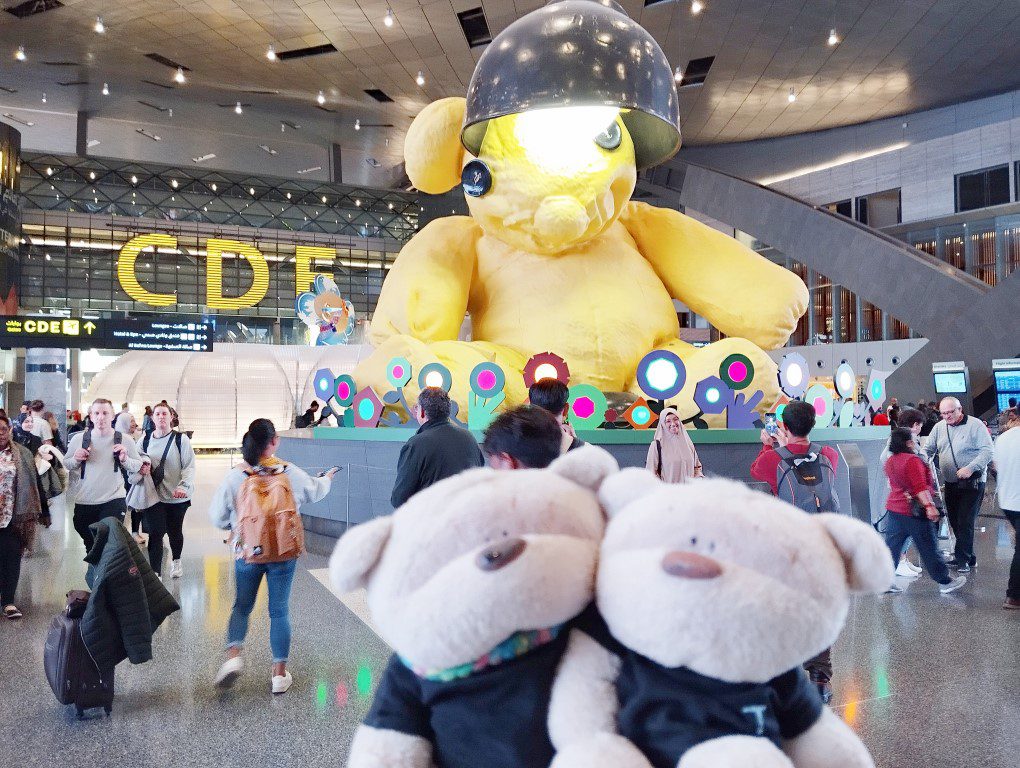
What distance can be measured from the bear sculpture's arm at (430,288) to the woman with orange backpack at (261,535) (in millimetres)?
3384

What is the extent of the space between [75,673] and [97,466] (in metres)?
2.61

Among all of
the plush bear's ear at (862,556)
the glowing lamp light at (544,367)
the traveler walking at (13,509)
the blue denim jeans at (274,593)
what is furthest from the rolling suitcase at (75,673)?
the glowing lamp light at (544,367)

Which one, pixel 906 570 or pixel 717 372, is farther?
pixel 717 372

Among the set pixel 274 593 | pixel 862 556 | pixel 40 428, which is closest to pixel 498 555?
pixel 862 556

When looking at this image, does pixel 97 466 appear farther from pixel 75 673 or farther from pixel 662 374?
pixel 662 374

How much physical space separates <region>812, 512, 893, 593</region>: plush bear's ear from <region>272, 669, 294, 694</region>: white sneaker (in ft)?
10.4

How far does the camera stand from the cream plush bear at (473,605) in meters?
1.19

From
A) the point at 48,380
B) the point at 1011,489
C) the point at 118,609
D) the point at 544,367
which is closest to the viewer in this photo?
the point at 118,609

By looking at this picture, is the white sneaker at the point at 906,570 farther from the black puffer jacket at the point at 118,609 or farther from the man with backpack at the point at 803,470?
the black puffer jacket at the point at 118,609

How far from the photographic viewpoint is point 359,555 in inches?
51.6

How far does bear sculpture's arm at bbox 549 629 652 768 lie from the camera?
A: 1.15 meters

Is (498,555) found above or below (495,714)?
above

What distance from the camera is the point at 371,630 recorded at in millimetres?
4938

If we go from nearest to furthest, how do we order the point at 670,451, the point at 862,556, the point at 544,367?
the point at 862,556
the point at 670,451
the point at 544,367
